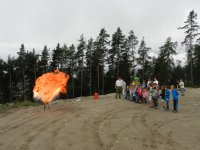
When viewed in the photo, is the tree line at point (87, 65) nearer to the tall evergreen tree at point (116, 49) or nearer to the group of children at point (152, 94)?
the tall evergreen tree at point (116, 49)

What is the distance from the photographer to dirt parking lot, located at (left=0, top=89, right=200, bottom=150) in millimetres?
12352

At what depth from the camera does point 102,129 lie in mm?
14797

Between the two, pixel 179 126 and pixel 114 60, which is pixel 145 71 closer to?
pixel 114 60

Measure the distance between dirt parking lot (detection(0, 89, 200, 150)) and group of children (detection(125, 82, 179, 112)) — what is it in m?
1.04

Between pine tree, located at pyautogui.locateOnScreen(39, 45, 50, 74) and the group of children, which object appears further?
pine tree, located at pyautogui.locateOnScreen(39, 45, 50, 74)

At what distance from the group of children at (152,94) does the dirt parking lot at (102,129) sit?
1037 mm

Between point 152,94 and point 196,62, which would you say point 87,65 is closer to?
point 196,62

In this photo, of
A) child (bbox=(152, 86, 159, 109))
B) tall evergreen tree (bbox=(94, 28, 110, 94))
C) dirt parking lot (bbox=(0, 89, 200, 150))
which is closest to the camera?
dirt parking lot (bbox=(0, 89, 200, 150))

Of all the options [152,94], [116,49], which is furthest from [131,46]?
[152,94]

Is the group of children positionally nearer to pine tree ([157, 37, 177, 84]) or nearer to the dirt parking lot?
the dirt parking lot

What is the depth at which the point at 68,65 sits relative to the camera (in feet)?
267

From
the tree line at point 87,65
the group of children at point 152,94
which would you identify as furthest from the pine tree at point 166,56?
the group of children at point 152,94

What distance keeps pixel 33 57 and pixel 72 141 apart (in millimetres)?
66949

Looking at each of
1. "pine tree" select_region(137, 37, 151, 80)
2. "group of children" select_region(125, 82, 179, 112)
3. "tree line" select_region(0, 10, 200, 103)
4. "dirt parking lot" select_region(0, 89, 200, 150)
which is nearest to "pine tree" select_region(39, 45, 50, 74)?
"tree line" select_region(0, 10, 200, 103)
